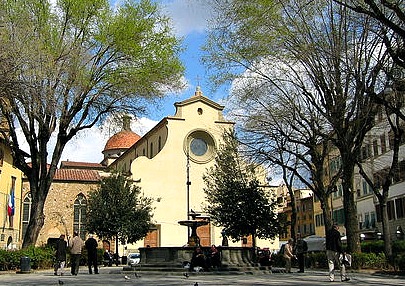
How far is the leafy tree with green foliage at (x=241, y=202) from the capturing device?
36.2 m

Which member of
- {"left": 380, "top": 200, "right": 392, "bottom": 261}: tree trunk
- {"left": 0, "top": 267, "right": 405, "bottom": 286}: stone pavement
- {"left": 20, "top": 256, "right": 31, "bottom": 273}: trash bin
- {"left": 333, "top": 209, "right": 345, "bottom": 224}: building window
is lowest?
{"left": 0, "top": 267, "right": 405, "bottom": 286}: stone pavement

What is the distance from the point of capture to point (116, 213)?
41.4 metres

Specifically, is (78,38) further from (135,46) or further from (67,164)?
(67,164)

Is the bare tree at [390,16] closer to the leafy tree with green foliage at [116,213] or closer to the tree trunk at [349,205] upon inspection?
the tree trunk at [349,205]

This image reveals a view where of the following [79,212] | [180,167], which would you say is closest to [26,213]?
[79,212]

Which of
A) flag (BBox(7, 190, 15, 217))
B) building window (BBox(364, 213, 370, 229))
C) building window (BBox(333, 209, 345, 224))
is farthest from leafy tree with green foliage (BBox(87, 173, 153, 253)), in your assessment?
building window (BBox(333, 209, 345, 224))

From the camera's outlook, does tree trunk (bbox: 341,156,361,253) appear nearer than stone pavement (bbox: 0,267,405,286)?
No

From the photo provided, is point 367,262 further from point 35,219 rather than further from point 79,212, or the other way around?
point 79,212

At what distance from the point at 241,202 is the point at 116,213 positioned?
11038 millimetres

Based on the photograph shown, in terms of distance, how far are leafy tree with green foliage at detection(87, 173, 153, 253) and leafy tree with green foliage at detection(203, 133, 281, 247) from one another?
7.96 m

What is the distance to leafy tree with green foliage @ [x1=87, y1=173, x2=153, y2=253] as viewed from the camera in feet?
136

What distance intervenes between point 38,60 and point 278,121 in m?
12.3

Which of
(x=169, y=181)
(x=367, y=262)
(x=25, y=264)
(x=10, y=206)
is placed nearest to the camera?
(x=367, y=262)

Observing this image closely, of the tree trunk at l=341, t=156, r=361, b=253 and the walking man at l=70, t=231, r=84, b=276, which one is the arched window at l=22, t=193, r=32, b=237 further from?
the tree trunk at l=341, t=156, r=361, b=253
